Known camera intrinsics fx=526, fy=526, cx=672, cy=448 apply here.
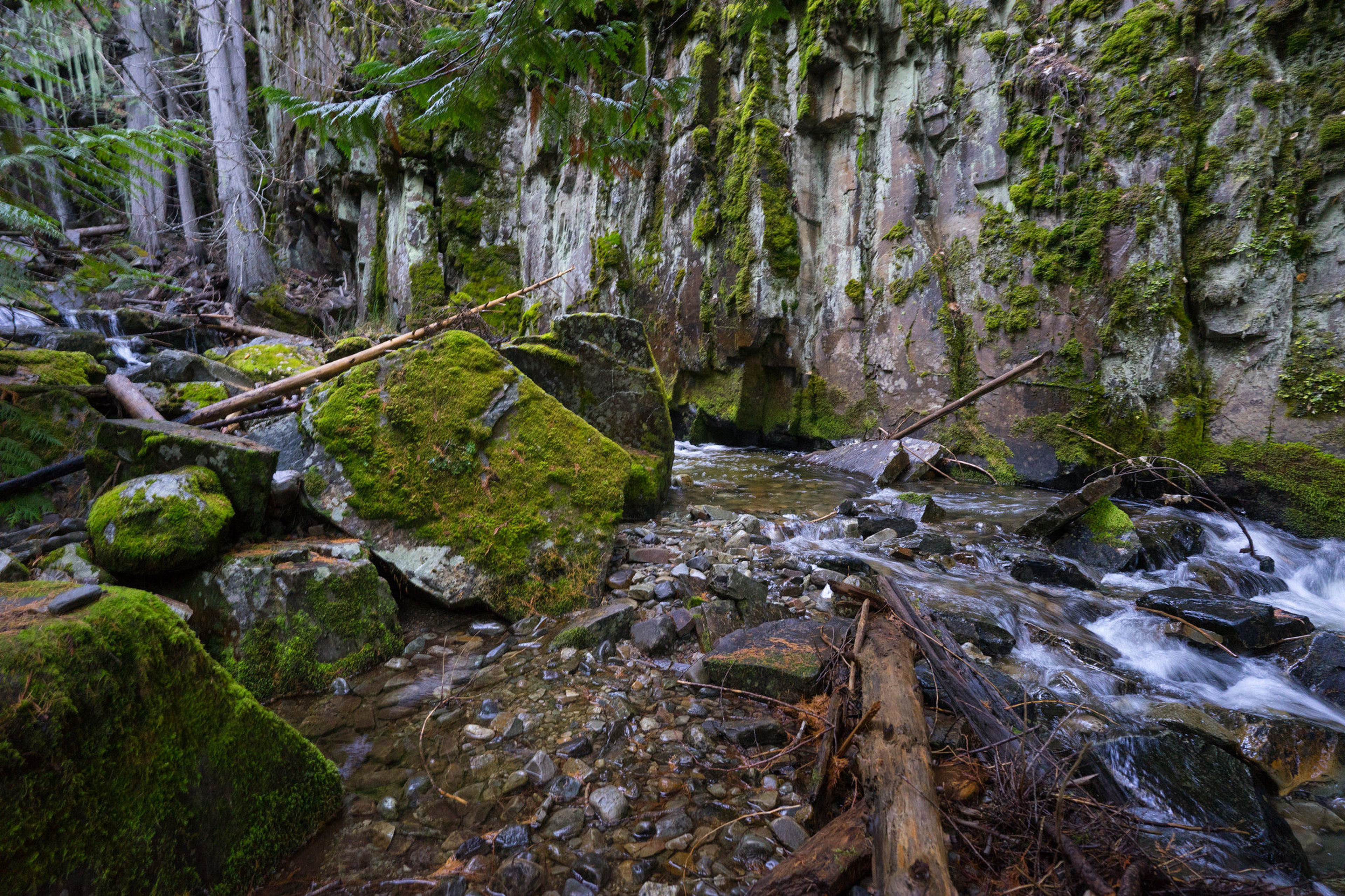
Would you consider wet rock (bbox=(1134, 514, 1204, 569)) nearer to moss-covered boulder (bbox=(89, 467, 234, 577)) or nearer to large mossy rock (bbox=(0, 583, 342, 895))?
large mossy rock (bbox=(0, 583, 342, 895))

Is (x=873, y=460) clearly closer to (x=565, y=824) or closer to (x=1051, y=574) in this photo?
(x=1051, y=574)

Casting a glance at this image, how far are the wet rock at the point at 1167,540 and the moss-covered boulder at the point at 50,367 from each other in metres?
9.71

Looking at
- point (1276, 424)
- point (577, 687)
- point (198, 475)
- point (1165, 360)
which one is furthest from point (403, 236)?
point (1276, 424)

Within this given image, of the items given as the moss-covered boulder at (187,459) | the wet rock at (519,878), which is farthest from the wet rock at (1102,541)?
the moss-covered boulder at (187,459)

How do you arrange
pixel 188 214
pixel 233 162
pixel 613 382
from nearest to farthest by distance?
pixel 613 382, pixel 233 162, pixel 188 214

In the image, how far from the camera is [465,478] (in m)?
3.73

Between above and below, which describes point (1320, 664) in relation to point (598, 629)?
below

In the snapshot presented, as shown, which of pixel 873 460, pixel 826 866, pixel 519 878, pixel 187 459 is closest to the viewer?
pixel 826 866

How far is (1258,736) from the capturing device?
2496 millimetres

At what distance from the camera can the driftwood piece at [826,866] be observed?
4.92 feet

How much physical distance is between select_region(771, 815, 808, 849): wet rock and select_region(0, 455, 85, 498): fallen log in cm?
473

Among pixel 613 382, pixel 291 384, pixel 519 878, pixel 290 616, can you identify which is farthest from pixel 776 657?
pixel 291 384

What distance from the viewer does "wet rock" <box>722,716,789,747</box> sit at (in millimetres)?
2350

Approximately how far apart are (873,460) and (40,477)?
29.8 ft
